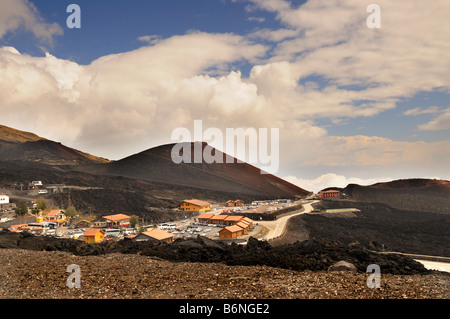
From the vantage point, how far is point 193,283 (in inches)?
556

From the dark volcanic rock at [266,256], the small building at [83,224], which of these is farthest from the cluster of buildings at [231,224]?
the small building at [83,224]

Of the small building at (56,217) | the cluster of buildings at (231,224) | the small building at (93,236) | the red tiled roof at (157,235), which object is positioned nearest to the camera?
the red tiled roof at (157,235)

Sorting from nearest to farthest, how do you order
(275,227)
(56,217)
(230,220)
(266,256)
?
(266,256), (275,227), (230,220), (56,217)

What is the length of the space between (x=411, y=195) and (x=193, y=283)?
473ft

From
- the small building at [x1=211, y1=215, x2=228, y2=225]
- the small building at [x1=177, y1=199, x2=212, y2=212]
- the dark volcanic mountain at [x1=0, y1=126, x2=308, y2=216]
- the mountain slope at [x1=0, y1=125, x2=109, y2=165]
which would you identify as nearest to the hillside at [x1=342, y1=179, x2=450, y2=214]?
the dark volcanic mountain at [x1=0, y1=126, x2=308, y2=216]

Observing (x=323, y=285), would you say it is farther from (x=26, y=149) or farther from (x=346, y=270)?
(x=26, y=149)

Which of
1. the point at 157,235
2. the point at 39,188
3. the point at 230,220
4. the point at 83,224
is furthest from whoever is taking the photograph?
the point at 39,188

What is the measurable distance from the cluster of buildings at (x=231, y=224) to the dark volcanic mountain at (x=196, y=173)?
3248 inches

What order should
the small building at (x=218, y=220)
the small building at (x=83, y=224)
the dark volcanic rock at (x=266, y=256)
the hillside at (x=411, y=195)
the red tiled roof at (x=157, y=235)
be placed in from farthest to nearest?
the hillside at (x=411, y=195) < the small building at (x=218, y=220) < the small building at (x=83, y=224) < the red tiled roof at (x=157, y=235) < the dark volcanic rock at (x=266, y=256)

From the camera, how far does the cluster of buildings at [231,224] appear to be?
54.3 metres

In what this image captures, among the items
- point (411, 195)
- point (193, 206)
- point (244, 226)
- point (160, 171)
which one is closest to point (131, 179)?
point (160, 171)

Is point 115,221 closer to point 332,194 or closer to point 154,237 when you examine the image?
point 154,237

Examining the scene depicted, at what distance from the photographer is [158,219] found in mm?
80938

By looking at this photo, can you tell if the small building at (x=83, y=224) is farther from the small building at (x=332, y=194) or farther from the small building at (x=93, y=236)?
the small building at (x=332, y=194)
